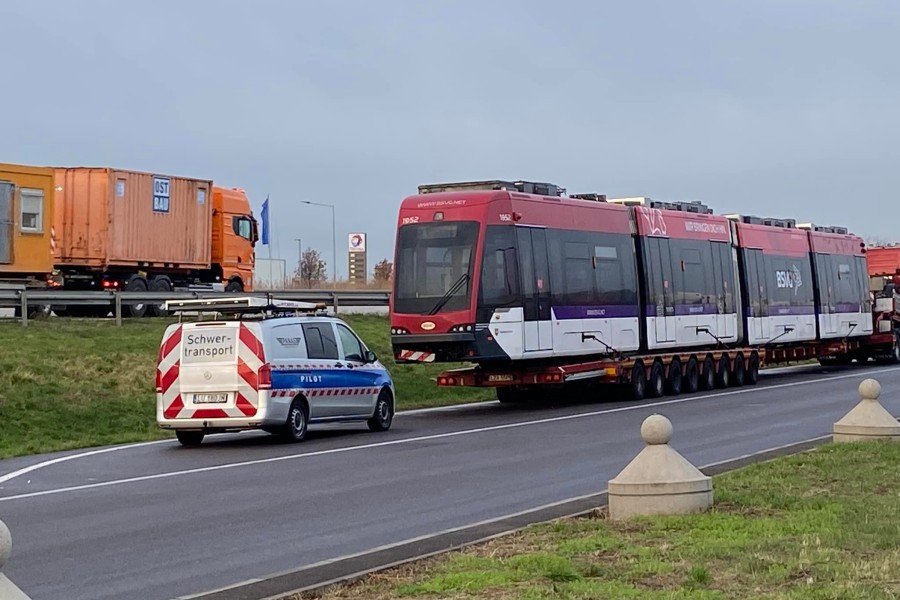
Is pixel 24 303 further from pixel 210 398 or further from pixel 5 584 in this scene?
pixel 5 584

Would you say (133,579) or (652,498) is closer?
(133,579)

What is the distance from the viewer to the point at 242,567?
10.2 metres

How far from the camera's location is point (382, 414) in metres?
22.7

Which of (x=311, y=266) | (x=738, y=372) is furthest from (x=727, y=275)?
(x=311, y=266)

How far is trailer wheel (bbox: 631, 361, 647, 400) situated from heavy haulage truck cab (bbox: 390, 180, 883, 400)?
0.04 meters

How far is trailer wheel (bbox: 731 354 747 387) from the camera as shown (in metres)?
34.8

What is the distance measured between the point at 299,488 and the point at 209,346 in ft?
19.1

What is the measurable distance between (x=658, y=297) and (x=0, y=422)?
14.3 metres

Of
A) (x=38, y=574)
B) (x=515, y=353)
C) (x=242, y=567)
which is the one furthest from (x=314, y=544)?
(x=515, y=353)

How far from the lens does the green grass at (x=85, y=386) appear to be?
23402 millimetres

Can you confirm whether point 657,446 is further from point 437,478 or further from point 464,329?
point 464,329

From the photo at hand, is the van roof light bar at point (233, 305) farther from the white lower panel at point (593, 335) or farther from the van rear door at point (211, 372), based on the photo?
the white lower panel at point (593, 335)

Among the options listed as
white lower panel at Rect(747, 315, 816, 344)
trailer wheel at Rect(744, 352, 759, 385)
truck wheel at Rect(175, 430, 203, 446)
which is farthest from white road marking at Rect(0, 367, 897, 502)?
white lower panel at Rect(747, 315, 816, 344)

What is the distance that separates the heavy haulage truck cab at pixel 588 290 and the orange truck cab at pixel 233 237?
1480cm
